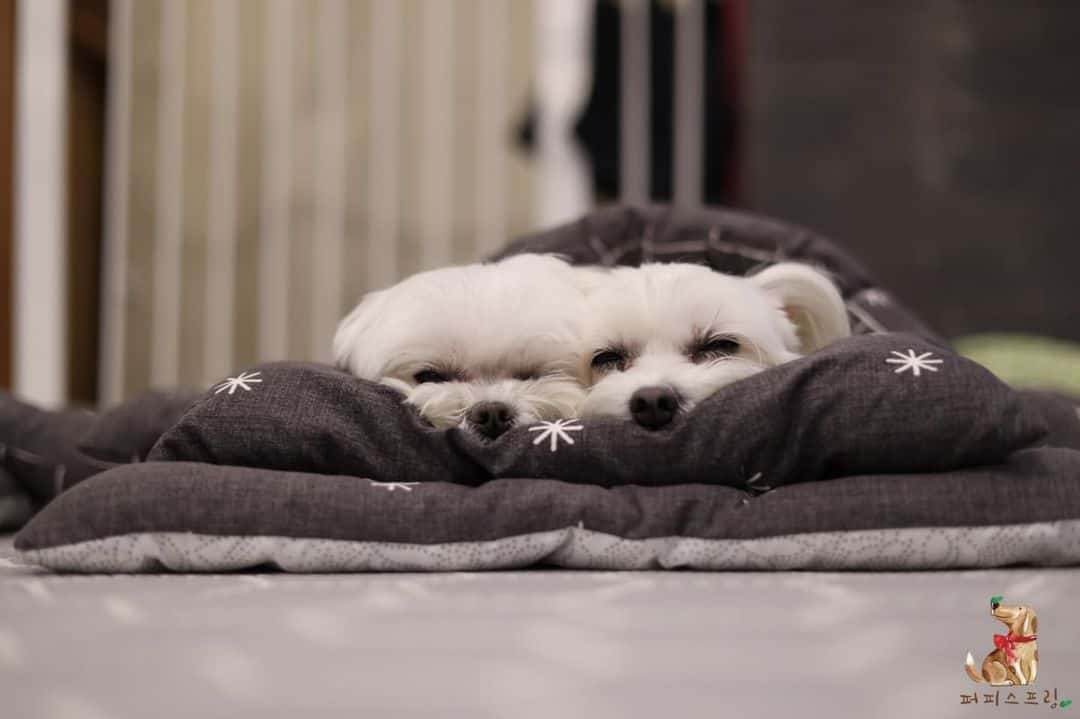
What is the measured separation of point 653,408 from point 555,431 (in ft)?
0.52

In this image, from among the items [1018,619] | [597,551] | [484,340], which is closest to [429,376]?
[484,340]

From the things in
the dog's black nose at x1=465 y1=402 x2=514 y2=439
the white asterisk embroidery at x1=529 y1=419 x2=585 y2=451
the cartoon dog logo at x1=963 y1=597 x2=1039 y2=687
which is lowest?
the cartoon dog logo at x1=963 y1=597 x2=1039 y2=687

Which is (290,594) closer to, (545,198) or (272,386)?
(272,386)

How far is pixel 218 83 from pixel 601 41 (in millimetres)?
1665

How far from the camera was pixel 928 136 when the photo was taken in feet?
14.1

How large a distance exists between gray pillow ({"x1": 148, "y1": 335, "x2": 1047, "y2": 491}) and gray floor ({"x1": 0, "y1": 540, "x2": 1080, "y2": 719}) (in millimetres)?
207

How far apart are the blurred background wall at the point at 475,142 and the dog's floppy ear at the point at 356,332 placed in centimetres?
258

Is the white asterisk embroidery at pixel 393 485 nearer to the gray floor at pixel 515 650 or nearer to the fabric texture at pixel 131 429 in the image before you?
the gray floor at pixel 515 650

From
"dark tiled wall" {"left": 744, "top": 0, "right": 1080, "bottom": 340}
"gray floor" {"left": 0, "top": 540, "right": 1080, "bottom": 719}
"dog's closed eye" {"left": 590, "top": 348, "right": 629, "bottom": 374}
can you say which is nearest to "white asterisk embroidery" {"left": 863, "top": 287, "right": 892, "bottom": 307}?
"dog's closed eye" {"left": 590, "top": 348, "right": 629, "bottom": 374}

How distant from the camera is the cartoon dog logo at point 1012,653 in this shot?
0.91 metres

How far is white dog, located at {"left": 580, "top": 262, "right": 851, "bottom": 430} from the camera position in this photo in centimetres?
157

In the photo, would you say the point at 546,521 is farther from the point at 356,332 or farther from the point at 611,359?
the point at 356,332

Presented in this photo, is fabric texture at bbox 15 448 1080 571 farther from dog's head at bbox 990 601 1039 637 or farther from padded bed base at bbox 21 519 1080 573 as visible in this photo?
dog's head at bbox 990 601 1039 637

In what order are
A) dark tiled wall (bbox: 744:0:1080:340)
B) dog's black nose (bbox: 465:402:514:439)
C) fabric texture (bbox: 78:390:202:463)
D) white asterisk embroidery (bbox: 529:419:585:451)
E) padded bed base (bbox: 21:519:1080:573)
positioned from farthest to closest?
dark tiled wall (bbox: 744:0:1080:340)
fabric texture (bbox: 78:390:202:463)
dog's black nose (bbox: 465:402:514:439)
white asterisk embroidery (bbox: 529:419:585:451)
padded bed base (bbox: 21:519:1080:573)
